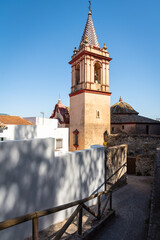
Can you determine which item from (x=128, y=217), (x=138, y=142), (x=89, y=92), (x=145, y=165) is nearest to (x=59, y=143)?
(x=89, y=92)

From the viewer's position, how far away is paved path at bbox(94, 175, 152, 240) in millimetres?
4012

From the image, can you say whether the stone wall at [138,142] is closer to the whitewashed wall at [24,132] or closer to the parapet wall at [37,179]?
the whitewashed wall at [24,132]

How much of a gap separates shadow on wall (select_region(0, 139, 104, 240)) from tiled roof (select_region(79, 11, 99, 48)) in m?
16.4

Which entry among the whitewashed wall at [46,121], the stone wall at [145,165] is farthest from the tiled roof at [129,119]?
the whitewashed wall at [46,121]

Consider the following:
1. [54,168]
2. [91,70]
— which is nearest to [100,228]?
[54,168]

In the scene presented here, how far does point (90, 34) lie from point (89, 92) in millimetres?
7666

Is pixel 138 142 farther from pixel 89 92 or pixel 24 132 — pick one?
pixel 24 132

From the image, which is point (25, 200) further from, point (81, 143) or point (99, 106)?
point (99, 106)

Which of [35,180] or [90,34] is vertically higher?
[90,34]

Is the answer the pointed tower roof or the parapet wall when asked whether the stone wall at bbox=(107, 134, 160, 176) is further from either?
the pointed tower roof

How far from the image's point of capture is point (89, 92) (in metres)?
16.8

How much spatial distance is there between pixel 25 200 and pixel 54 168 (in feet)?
3.72

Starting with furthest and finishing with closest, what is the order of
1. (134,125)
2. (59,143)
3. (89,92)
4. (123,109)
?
(123,109) < (134,125) < (89,92) < (59,143)

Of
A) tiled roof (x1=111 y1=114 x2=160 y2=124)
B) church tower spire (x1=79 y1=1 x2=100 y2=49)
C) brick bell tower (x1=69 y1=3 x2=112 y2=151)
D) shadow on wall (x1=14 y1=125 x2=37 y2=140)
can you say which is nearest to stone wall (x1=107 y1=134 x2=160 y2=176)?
brick bell tower (x1=69 y1=3 x2=112 y2=151)
